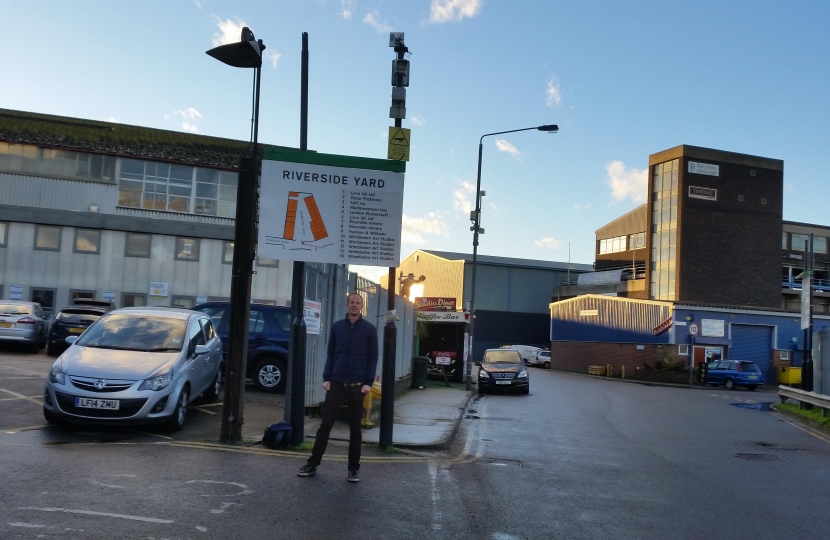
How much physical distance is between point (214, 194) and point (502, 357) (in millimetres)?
19615

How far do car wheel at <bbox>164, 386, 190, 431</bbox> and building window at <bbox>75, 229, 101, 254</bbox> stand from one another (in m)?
28.4

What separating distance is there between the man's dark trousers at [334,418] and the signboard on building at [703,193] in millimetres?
53609

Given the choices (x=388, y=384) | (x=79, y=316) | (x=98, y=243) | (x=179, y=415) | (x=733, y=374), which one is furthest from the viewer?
(x=733, y=374)

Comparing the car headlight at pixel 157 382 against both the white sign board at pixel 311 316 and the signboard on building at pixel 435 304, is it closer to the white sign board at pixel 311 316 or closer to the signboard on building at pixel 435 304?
the white sign board at pixel 311 316

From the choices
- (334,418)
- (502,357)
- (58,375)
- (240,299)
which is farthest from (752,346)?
(58,375)

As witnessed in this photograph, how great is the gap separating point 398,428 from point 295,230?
442cm

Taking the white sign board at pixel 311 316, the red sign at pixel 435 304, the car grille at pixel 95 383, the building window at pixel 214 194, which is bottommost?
the car grille at pixel 95 383

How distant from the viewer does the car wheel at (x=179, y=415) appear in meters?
9.59

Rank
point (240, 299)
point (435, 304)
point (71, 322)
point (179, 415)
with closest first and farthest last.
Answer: point (240, 299) < point (179, 415) < point (71, 322) < point (435, 304)

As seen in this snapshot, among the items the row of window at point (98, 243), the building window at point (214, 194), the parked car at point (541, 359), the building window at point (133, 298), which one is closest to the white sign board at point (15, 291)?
the row of window at point (98, 243)

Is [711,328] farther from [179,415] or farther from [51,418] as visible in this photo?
[51,418]

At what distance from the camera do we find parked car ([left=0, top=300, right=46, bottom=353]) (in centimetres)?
1966

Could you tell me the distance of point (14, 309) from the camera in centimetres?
2011

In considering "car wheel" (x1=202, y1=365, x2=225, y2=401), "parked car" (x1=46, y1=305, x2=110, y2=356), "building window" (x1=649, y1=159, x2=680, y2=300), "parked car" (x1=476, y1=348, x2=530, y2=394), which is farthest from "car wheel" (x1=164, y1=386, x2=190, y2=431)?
"building window" (x1=649, y1=159, x2=680, y2=300)
